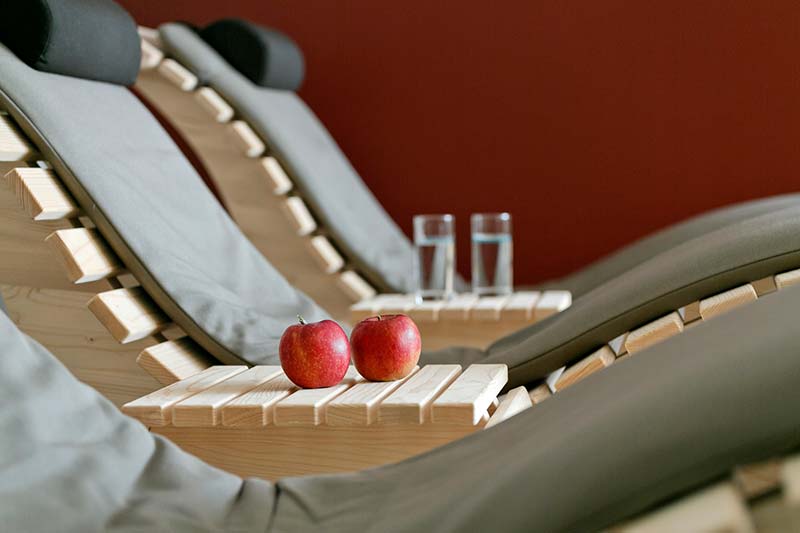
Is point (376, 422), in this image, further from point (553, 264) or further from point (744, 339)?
point (553, 264)

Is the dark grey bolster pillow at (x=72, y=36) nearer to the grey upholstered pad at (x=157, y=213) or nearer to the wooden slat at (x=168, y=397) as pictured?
the grey upholstered pad at (x=157, y=213)

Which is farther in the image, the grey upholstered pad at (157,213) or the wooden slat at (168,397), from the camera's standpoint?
the grey upholstered pad at (157,213)

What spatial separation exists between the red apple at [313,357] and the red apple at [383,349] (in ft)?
0.09

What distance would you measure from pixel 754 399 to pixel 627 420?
10 cm

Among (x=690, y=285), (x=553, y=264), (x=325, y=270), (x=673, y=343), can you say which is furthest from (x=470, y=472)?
(x=553, y=264)

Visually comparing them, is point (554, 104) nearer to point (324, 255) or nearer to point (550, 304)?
point (324, 255)

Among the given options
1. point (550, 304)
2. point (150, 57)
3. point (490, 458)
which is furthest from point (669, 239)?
point (490, 458)

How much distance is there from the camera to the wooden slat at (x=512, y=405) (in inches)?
62.6

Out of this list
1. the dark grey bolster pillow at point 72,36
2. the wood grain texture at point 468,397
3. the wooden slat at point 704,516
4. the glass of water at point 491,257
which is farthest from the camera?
the glass of water at point 491,257

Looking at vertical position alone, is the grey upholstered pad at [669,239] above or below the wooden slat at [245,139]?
below

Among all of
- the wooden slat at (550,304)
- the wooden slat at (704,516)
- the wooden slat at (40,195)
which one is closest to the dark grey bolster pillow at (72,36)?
the wooden slat at (40,195)

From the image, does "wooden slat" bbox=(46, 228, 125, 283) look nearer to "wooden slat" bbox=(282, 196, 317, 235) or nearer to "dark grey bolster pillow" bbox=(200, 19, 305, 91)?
"wooden slat" bbox=(282, 196, 317, 235)

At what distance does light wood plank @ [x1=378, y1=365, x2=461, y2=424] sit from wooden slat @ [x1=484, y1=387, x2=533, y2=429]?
9 centimetres

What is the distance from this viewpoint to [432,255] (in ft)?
8.84
